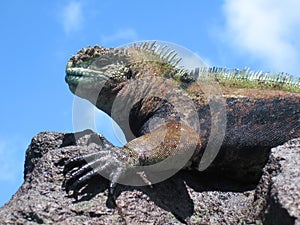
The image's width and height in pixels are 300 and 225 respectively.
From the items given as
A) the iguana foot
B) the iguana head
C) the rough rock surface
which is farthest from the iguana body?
the rough rock surface

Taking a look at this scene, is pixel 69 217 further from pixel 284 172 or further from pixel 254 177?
pixel 254 177

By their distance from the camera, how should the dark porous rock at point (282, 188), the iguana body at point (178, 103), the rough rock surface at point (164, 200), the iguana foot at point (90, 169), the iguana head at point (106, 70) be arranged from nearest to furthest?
the dark porous rock at point (282, 188) → the rough rock surface at point (164, 200) → the iguana foot at point (90, 169) → the iguana body at point (178, 103) → the iguana head at point (106, 70)

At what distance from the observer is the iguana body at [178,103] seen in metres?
7.01

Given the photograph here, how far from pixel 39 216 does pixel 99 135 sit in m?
2.10

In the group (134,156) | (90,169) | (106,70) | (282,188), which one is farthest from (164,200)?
(106,70)

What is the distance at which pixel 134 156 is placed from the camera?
6.23m

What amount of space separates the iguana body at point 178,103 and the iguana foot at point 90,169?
0.22 meters

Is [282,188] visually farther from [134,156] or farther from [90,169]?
[90,169]

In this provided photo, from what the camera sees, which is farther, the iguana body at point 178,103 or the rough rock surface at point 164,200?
the iguana body at point 178,103

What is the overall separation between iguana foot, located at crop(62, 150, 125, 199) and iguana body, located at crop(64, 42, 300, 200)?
223 mm

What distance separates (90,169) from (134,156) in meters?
0.57

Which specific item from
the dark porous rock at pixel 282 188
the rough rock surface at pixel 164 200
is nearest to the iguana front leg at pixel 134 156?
the rough rock surface at pixel 164 200

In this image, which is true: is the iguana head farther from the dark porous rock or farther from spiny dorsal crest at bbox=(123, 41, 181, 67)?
the dark porous rock

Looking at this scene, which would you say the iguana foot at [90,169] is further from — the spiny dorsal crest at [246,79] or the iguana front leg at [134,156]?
the spiny dorsal crest at [246,79]
